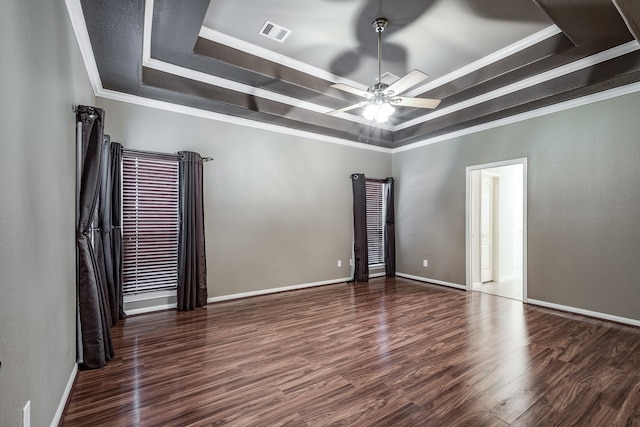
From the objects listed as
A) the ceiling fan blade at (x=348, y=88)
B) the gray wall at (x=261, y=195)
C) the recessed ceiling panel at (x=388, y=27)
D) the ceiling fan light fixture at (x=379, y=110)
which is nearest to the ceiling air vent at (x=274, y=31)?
the recessed ceiling panel at (x=388, y=27)

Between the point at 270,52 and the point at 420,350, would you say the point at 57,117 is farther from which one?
the point at 420,350

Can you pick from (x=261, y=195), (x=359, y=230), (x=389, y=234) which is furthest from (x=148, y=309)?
(x=389, y=234)

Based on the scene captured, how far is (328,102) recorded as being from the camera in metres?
4.51

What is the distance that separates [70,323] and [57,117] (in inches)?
60.3

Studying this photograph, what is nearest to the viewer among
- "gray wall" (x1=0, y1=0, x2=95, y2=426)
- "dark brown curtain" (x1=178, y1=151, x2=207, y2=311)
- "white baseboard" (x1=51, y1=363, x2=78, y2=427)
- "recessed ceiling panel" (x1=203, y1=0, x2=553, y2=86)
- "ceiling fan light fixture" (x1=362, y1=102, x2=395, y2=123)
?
"gray wall" (x1=0, y1=0, x2=95, y2=426)

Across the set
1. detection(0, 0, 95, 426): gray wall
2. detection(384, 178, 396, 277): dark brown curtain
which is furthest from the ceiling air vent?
detection(384, 178, 396, 277): dark brown curtain

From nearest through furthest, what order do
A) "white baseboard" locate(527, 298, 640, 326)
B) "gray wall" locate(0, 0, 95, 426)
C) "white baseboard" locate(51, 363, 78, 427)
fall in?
1. "gray wall" locate(0, 0, 95, 426)
2. "white baseboard" locate(51, 363, 78, 427)
3. "white baseboard" locate(527, 298, 640, 326)

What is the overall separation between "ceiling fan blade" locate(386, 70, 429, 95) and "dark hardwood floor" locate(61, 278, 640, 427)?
8.42 ft

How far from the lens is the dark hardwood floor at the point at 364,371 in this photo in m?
2.00

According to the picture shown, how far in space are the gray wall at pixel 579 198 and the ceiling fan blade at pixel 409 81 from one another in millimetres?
2585

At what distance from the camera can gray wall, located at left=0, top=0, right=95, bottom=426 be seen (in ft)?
4.01

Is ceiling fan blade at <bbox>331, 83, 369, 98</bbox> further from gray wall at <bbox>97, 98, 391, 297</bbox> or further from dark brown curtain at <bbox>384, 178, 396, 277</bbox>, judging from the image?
dark brown curtain at <bbox>384, 178, 396, 277</bbox>

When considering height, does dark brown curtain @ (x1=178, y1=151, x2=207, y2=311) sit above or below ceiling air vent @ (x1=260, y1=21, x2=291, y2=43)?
below

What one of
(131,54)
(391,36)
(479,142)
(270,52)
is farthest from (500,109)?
(131,54)
